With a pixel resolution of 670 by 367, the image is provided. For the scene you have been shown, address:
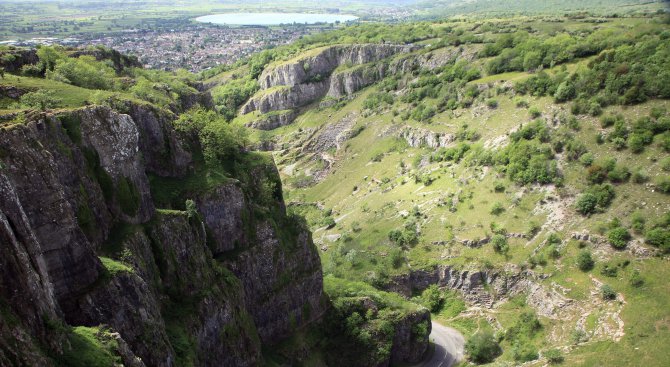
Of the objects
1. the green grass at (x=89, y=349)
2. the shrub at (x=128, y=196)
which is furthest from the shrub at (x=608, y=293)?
the green grass at (x=89, y=349)

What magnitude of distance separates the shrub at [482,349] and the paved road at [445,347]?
270cm

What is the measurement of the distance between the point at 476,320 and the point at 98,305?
84.7 metres

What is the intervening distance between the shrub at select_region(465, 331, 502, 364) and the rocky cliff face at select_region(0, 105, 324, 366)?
41610 millimetres

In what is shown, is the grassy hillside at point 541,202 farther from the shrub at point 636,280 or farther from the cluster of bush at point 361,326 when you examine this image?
the cluster of bush at point 361,326

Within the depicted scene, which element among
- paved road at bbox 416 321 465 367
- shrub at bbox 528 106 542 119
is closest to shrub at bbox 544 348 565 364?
paved road at bbox 416 321 465 367

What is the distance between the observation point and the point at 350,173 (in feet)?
558

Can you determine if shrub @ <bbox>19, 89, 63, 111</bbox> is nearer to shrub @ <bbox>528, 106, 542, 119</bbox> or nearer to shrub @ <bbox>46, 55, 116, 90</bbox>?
shrub @ <bbox>46, 55, 116, 90</bbox>

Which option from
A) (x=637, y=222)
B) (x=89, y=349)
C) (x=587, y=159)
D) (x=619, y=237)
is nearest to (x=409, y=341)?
(x=619, y=237)

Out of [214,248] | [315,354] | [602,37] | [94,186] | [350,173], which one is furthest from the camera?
[350,173]

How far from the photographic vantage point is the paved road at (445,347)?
89.2 m

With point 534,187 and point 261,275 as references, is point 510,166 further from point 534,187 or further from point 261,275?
point 261,275

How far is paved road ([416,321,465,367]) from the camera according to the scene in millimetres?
89188

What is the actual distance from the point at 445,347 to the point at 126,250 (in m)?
71.6

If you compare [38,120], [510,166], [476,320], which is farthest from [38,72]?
[510,166]
